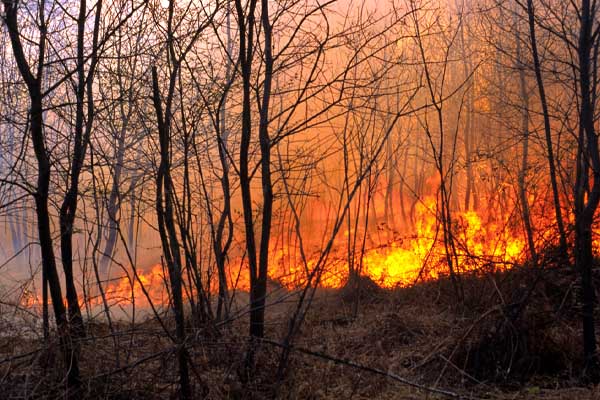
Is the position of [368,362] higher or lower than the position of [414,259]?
lower

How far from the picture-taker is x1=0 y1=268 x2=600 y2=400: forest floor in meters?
3.80

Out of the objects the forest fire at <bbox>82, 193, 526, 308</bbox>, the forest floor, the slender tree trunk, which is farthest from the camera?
the forest fire at <bbox>82, 193, 526, 308</bbox>

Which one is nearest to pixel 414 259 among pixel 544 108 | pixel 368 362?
pixel 544 108

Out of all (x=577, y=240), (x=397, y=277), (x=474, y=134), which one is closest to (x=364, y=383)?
(x=577, y=240)

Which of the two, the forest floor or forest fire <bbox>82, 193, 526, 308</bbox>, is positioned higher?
forest fire <bbox>82, 193, 526, 308</bbox>

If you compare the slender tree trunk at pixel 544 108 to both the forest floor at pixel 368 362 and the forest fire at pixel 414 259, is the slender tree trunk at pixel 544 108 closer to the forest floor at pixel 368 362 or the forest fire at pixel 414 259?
the forest floor at pixel 368 362

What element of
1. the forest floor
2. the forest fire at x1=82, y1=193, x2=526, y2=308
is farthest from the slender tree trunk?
the forest fire at x1=82, y1=193, x2=526, y2=308

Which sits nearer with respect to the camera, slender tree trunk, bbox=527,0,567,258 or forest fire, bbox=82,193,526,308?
slender tree trunk, bbox=527,0,567,258

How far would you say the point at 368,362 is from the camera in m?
5.36

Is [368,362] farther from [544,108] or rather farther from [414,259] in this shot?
[414,259]

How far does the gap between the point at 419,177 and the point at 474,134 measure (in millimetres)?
3635

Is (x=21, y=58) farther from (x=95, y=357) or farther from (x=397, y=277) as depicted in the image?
(x=397, y=277)

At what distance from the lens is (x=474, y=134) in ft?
70.5

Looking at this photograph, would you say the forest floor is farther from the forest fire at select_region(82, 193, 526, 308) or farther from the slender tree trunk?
the forest fire at select_region(82, 193, 526, 308)
